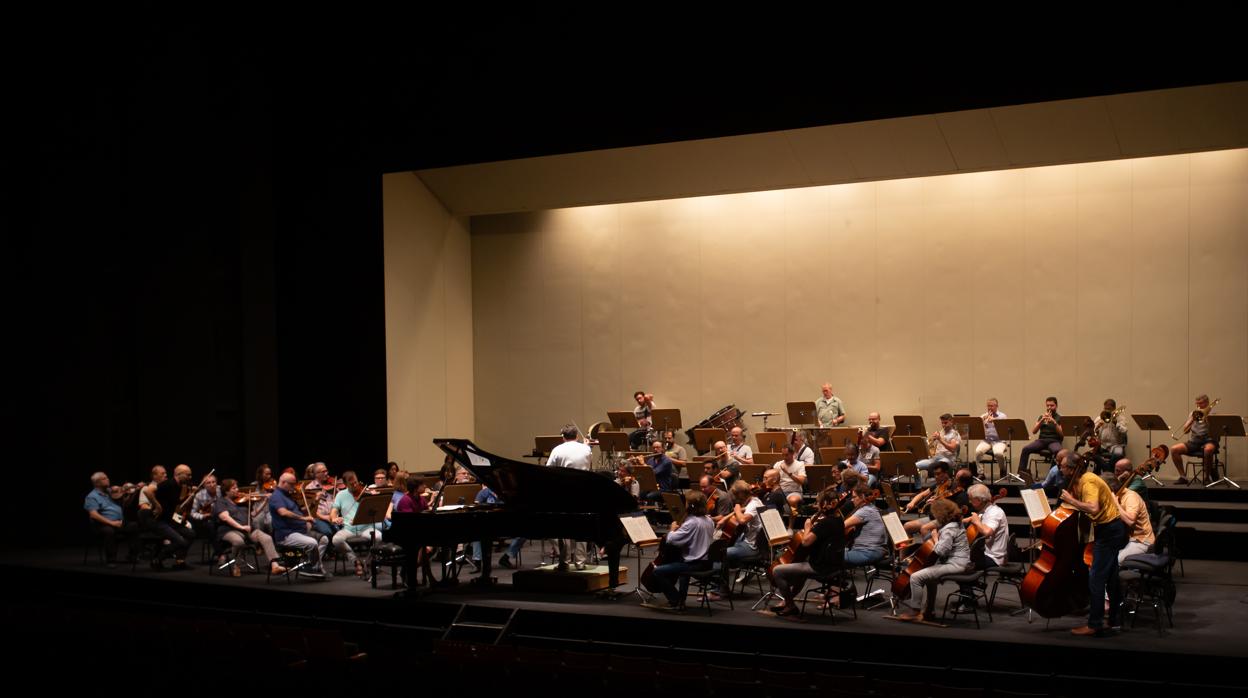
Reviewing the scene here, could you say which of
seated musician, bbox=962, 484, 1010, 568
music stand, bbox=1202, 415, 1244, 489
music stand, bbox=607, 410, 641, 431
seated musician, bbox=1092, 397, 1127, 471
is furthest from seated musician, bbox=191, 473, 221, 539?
music stand, bbox=1202, 415, 1244, 489

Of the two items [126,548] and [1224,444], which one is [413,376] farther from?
[1224,444]

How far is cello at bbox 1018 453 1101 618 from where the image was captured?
27.1ft

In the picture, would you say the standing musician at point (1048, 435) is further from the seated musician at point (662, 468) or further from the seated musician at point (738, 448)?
the seated musician at point (662, 468)

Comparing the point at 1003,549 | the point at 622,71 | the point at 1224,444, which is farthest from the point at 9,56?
the point at 1224,444

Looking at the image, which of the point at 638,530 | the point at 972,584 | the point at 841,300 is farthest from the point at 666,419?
the point at 972,584

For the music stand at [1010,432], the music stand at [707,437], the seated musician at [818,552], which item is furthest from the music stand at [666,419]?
the seated musician at [818,552]

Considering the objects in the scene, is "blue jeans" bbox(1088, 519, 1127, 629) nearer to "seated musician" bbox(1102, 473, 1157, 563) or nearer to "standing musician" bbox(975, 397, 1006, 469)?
"seated musician" bbox(1102, 473, 1157, 563)

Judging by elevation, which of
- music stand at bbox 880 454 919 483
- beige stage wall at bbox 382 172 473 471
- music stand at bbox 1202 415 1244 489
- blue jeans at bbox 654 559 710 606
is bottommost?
blue jeans at bbox 654 559 710 606

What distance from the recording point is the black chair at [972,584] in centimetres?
865

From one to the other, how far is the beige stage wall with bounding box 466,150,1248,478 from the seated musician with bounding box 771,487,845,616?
7.69m

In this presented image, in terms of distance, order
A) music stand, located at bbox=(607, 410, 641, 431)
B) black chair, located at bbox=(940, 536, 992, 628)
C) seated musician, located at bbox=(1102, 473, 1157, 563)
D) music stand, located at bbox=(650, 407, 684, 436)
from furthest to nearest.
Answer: music stand, located at bbox=(607, 410, 641, 431) < music stand, located at bbox=(650, 407, 684, 436) < seated musician, located at bbox=(1102, 473, 1157, 563) < black chair, located at bbox=(940, 536, 992, 628)

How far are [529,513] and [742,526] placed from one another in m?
2.00

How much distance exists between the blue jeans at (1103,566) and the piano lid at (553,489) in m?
3.90

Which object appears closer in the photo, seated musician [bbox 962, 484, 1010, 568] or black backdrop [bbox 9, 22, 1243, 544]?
seated musician [bbox 962, 484, 1010, 568]
